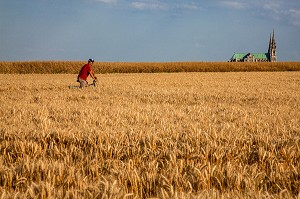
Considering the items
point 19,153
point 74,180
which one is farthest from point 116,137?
point 74,180

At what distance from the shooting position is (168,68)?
58875 millimetres

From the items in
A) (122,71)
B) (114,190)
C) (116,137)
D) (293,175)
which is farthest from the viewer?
(122,71)

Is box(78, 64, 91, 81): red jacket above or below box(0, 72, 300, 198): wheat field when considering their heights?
above

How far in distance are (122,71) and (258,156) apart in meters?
54.3

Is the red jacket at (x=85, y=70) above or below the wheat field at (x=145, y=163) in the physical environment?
above

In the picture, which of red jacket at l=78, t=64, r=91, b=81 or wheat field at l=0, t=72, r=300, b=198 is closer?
wheat field at l=0, t=72, r=300, b=198

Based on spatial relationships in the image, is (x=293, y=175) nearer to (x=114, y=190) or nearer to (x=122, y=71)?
(x=114, y=190)

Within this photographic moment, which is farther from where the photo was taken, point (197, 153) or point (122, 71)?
point (122, 71)

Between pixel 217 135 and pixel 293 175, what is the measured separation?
195 centimetres

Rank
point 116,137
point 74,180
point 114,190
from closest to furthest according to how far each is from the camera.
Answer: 1. point 114,190
2. point 74,180
3. point 116,137

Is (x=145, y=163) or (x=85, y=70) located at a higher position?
(x=85, y=70)

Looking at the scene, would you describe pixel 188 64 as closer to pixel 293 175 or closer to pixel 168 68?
pixel 168 68

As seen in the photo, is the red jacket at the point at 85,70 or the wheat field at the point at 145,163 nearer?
the wheat field at the point at 145,163

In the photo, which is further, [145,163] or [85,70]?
[85,70]
